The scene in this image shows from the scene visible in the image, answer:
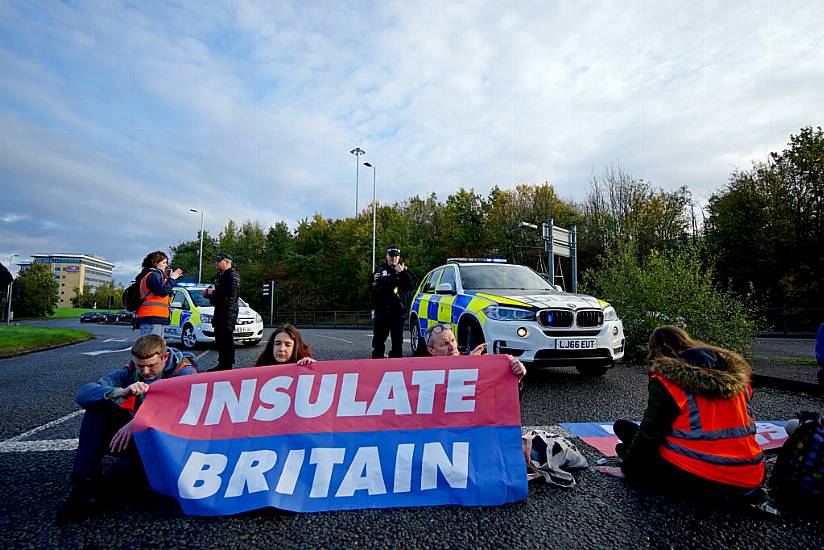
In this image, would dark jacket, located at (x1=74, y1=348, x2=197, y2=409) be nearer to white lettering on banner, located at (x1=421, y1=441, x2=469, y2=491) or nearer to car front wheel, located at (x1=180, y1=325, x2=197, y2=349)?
white lettering on banner, located at (x1=421, y1=441, x2=469, y2=491)

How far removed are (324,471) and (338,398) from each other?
0.44m

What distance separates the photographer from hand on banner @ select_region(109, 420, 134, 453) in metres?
2.67

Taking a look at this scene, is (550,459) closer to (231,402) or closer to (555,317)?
(231,402)

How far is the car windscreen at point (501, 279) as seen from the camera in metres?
7.02

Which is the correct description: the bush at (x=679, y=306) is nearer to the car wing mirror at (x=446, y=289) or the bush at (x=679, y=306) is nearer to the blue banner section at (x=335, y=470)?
the car wing mirror at (x=446, y=289)

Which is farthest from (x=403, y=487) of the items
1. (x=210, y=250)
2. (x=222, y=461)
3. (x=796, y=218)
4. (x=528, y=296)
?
(x=210, y=250)

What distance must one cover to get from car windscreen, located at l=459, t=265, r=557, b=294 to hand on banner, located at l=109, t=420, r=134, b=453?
4827 mm

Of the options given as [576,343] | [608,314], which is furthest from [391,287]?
[608,314]

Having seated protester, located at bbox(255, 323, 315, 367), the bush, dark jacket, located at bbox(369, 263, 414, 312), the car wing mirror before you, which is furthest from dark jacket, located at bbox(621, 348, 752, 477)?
the bush

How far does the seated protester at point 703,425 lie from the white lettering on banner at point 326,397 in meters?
1.12

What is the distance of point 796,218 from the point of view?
24.2 meters

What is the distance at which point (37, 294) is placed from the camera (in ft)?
214

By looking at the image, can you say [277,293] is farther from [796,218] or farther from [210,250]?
[796,218]

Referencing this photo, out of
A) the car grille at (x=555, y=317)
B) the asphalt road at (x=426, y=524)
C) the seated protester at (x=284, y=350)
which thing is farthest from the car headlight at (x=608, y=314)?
the seated protester at (x=284, y=350)
